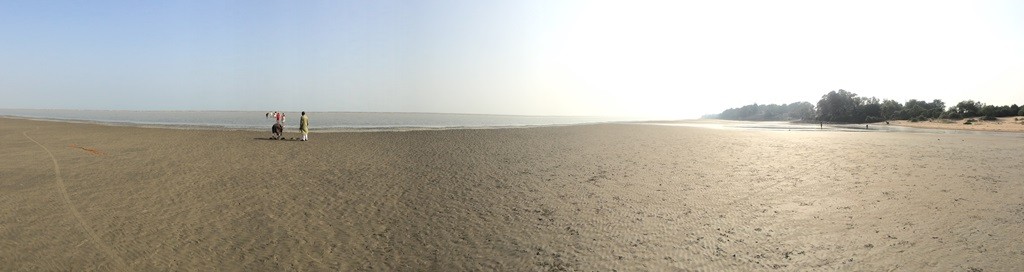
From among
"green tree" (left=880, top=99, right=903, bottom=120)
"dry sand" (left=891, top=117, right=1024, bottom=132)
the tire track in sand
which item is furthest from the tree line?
the tire track in sand

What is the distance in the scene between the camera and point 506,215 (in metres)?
9.34

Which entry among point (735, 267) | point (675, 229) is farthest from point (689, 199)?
point (735, 267)

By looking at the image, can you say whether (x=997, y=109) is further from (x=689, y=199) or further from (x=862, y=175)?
(x=689, y=199)

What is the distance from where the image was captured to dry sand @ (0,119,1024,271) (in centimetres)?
669

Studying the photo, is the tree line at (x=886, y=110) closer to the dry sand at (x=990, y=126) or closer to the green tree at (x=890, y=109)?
the green tree at (x=890, y=109)

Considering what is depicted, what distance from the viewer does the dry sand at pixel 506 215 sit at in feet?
21.9

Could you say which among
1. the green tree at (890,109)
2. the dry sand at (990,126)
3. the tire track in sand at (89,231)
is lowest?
the tire track in sand at (89,231)

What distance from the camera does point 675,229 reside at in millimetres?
8227

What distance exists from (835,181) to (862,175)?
6.41ft

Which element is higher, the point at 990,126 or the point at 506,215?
the point at 990,126

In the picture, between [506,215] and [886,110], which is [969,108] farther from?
[506,215]

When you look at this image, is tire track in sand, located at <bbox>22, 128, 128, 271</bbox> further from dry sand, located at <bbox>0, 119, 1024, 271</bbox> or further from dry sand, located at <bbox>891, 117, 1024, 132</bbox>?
dry sand, located at <bbox>891, 117, 1024, 132</bbox>

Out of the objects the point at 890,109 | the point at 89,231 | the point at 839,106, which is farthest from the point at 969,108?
the point at 89,231

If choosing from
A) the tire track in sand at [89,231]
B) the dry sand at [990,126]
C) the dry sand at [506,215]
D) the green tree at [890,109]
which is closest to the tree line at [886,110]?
the green tree at [890,109]
